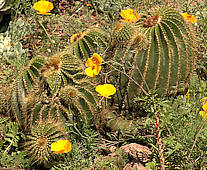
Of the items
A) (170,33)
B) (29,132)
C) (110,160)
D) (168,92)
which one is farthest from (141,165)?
(170,33)

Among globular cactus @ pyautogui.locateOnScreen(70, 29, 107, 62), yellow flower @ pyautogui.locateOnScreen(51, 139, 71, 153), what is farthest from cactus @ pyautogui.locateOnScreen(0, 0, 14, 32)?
yellow flower @ pyautogui.locateOnScreen(51, 139, 71, 153)

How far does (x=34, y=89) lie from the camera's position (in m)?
2.83

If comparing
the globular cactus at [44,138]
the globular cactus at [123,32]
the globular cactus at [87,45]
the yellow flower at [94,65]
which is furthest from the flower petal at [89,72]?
the globular cactus at [44,138]

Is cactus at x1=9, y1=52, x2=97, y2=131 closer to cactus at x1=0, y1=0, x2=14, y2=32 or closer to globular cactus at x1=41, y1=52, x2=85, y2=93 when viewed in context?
globular cactus at x1=41, y1=52, x2=85, y2=93

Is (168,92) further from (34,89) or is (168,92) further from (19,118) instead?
(19,118)

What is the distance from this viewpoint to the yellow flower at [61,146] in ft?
8.40

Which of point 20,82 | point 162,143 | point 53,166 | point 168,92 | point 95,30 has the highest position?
point 95,30

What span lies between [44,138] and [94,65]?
90 centimetres

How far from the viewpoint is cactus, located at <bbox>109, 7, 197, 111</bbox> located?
9.73 feet

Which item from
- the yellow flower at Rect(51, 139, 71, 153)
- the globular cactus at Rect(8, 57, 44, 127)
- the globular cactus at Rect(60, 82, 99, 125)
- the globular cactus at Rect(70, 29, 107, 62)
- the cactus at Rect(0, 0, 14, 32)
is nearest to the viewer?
Result: the yellow flower at Rect(51, 139, 71, 153)

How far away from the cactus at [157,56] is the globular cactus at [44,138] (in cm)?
79

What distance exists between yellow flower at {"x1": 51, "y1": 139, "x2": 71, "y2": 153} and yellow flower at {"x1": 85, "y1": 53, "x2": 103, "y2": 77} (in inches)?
28.5

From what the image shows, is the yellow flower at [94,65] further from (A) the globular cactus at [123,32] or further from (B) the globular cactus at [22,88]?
(B) the globular cactus at [22,88]

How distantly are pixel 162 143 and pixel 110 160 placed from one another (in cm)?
54
